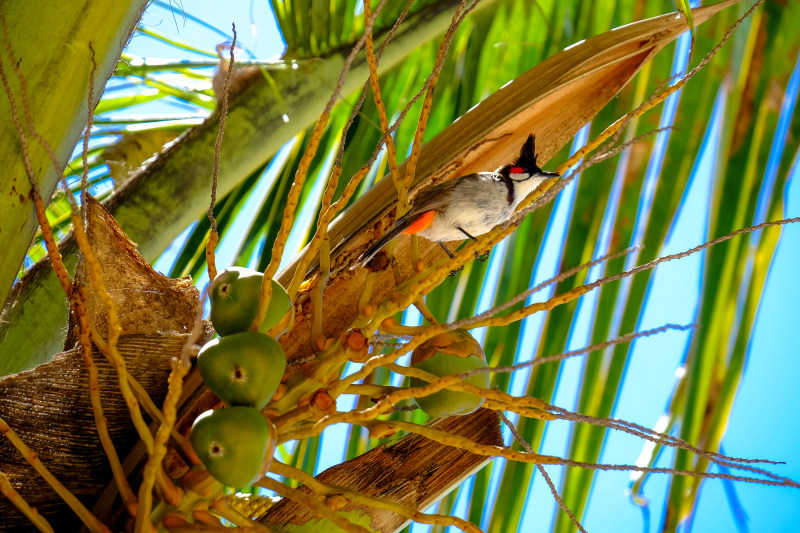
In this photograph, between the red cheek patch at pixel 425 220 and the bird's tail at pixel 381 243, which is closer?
the bird's tail at pixel 381 243

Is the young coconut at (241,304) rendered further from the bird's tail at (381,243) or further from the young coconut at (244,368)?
the bird's tail at (381,243)

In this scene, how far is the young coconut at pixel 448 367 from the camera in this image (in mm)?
891

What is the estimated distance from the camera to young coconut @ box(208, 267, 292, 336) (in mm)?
806

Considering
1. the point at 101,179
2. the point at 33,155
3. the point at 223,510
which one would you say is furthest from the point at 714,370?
the point at 101,179

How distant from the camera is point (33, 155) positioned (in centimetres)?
82

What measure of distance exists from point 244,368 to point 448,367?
27 cm

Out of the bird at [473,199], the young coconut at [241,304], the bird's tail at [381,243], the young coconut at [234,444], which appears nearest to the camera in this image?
the young coconut at [234,444]

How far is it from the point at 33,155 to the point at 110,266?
24 centimetres

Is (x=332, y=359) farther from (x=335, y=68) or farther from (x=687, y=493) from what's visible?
(x=335, y=68)

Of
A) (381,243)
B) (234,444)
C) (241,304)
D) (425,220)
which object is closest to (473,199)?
(425,220)

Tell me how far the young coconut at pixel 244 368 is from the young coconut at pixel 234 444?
0.02 m

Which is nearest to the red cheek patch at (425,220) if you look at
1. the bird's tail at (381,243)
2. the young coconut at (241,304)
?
the bird's tail at (381,243)

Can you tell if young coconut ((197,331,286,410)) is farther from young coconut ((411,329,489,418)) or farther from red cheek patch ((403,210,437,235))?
red cheek patch ((403,210,437,235))

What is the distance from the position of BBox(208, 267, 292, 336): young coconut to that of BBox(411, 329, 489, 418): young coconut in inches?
7.5
